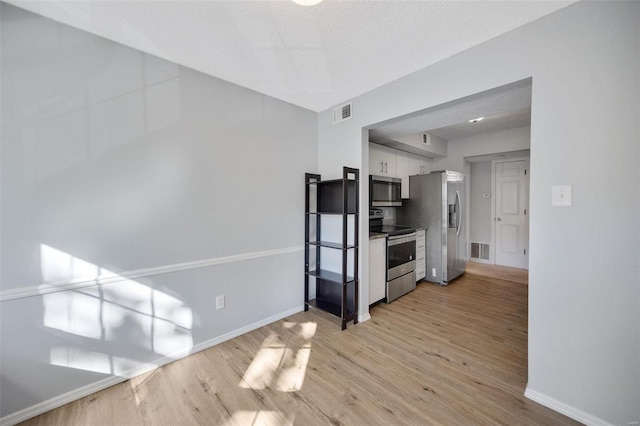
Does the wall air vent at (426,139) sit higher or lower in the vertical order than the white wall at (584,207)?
higher

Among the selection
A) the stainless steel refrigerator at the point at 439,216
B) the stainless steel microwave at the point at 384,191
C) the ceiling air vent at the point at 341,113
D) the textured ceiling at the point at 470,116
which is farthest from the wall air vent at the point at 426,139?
the ceiling air vent at the point at 341,113

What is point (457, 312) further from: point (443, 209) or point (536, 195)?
point (536, 195)

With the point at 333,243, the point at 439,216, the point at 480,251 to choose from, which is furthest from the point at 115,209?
the point at 480,251

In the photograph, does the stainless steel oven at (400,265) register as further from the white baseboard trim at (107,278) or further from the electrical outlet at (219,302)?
the electrical outlet at (219,302)

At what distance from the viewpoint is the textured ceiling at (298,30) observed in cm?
151

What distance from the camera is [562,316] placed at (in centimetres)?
153

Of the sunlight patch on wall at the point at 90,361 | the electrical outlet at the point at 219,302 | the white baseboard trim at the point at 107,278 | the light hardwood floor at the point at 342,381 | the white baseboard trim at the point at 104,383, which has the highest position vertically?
the white baseboard trim at the point at 107,278

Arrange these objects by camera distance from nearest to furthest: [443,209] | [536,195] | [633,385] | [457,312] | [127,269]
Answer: [633,385] → [536,195] → [127,269] → [457,312] → [443,209]

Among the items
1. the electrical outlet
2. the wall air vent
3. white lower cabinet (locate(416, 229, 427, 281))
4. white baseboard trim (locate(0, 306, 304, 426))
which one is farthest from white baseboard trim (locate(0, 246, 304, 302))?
the wall air vent

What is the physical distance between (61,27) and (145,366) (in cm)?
253

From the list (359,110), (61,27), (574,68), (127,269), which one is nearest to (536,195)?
(574,68)

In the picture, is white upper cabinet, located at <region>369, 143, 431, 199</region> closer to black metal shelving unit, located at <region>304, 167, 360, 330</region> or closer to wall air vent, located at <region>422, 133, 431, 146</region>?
wall air vent, located at <region>422, 133, 431, 146</region>

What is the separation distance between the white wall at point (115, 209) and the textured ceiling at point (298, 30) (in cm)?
21

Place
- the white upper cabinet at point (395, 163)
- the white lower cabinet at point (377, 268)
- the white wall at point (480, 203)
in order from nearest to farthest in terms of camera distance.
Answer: the white lower cabinet at point (377, 268), the white upper cabinet at point (395, 163), the white wall at point (480, 203)
